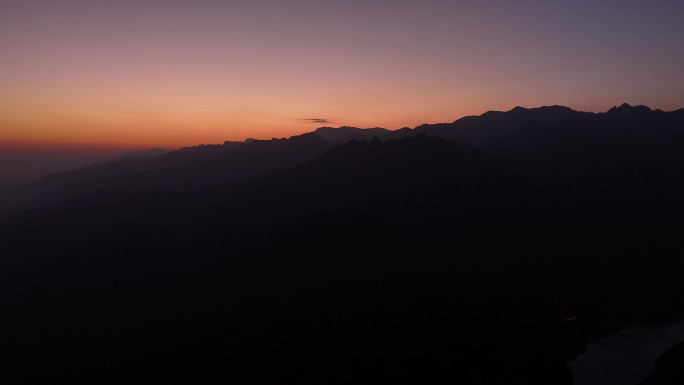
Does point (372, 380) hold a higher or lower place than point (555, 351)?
higher

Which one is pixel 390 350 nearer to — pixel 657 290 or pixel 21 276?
pixel 657 290

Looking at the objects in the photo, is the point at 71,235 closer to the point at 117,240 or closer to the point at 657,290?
the point at 117,240

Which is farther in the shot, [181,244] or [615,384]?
[181,244]

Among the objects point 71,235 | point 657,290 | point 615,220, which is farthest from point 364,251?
point 71,235

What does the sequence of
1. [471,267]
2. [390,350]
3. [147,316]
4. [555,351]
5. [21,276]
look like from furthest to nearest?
1. [21,276]
2. [471,267]
3. [147,316]
4. [555,351]
5. [390,350]

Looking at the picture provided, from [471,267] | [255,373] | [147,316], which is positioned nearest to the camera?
[255,373]

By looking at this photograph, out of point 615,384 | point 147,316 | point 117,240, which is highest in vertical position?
point 117,240

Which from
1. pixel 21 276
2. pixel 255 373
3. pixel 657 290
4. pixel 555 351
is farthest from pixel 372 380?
pixel 21 276
